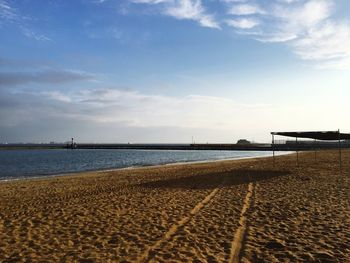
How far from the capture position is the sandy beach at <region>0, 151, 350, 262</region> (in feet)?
21.8

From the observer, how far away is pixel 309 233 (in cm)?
786

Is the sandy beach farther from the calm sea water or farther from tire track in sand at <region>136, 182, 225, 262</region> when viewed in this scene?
the calm sea water

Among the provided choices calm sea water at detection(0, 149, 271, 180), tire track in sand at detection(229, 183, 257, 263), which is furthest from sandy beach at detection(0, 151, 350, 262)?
calm sea water at detection(0, 149, 271, 180)

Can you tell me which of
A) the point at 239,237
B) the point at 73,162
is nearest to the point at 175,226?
the point at 239,237

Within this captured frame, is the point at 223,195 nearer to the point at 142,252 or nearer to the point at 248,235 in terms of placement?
the point at 248,235

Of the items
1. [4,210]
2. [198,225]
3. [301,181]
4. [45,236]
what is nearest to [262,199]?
[198,225]

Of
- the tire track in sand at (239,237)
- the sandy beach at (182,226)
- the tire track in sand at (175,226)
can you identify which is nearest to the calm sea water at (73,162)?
the sandy beach at (182,226)

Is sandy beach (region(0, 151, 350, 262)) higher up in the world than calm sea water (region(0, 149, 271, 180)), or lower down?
higher up

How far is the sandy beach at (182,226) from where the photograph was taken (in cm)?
663

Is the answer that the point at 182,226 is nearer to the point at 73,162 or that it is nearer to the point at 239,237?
the point at 239,237

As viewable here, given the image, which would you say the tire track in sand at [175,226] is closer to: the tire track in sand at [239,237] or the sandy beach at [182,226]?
the sandy beach at [182,226]

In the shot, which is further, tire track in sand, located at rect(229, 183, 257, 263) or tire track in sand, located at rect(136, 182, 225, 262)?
tire track in sand, located at rect(136, 182, 225, 262)

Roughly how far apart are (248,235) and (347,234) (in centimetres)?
222

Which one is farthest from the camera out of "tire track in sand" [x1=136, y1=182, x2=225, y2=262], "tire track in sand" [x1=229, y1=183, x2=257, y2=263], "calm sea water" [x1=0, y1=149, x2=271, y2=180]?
"calm sea water" [x1=0, y1=149, x2=271, y2=180]
